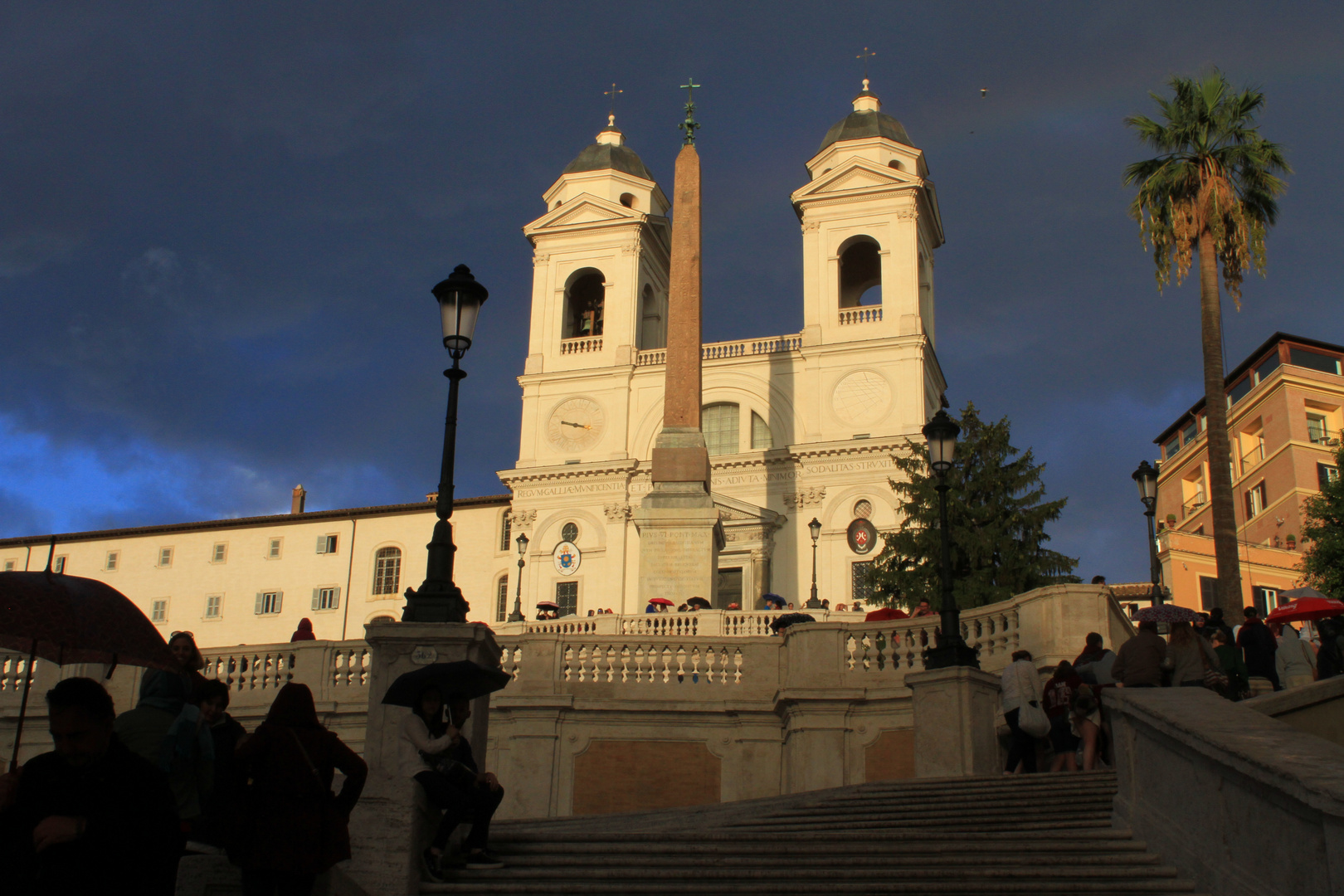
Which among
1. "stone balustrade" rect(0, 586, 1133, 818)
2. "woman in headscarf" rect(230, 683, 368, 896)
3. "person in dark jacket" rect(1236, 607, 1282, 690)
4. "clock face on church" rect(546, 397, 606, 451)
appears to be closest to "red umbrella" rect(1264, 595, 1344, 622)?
"person in dark jacket" rect(1236, 607, 1282, 690)

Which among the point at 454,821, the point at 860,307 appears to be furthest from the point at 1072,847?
the point at 860,307

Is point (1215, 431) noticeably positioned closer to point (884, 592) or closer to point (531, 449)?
point (884, 592)

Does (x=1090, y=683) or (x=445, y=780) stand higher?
(x=1090, y=683)

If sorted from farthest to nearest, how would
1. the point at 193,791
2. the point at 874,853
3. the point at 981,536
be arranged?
the point at 981,536 < the point at 874,853 < the point at 193,791

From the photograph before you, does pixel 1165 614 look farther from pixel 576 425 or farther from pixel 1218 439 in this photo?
pixel 576 425

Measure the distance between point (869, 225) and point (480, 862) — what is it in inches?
2004

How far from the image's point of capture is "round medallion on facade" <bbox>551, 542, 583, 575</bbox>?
176 feet

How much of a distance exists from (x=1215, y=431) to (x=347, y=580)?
1722 inches

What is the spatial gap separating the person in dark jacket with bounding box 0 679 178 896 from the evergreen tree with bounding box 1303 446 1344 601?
36.2 metres

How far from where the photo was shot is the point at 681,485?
38969mm

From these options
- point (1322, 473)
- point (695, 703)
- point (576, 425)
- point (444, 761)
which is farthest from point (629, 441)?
point (444, 761)

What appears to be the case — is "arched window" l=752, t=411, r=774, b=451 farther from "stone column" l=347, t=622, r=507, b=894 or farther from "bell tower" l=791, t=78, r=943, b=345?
"stone column" l=347, t=622, r=507, b=894

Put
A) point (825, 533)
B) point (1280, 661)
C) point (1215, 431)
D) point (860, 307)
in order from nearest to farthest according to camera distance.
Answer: point (1280, 661) < point (1215, 431) < point (825, 533) < point (860, 307)

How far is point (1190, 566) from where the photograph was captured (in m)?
54.7
